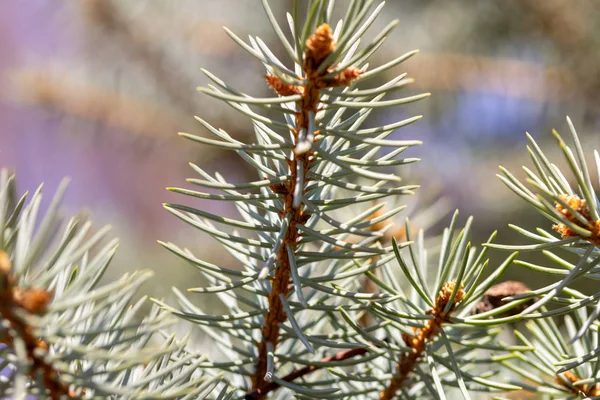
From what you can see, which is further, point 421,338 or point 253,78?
point 253,78

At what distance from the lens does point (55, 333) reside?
0.48 feet

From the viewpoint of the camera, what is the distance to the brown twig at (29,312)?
15cm

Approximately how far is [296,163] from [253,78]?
1081mm

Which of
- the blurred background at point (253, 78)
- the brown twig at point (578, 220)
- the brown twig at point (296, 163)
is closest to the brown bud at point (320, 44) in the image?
the brown twig at point (296, 163)

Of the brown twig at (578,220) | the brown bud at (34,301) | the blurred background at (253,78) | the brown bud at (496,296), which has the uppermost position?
the blurred background at (253,78)

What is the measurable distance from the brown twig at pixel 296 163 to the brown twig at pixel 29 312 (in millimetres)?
84

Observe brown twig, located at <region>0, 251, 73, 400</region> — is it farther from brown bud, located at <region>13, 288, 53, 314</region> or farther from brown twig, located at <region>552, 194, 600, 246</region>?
brown twig, located at <region>552, 194, 600, 246</region>

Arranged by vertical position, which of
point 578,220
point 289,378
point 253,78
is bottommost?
point 289,378

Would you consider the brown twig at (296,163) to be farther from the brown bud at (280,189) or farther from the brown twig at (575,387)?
the brown twig at (575,387)

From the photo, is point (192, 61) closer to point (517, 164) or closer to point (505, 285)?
point (517, 164)

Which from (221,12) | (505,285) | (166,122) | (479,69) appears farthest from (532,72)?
(505,285)

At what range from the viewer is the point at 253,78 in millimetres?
1243

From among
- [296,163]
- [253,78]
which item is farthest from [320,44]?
[253,78]

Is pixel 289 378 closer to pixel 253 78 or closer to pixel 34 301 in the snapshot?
pixel 34 301
